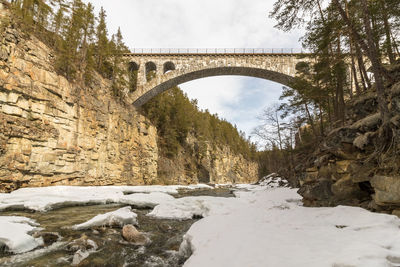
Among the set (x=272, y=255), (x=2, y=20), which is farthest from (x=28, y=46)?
(x=272, y=255)

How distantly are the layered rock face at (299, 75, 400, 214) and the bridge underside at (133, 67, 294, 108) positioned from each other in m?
20.7

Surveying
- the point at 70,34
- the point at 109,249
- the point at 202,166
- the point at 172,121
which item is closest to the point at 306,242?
the point at 109,249

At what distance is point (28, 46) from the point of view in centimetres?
1269

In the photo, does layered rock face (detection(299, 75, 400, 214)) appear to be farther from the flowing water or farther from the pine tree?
the pine tree

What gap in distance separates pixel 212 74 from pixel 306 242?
2726 cm

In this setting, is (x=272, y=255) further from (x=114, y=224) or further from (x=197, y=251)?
(x=114, y=224)

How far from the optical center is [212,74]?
92.7ft

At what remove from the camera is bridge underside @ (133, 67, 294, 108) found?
2614cm

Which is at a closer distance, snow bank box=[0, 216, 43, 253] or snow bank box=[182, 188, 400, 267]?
snow bank box=[182, 188, 400, 267]

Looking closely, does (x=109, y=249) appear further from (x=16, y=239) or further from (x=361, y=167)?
(x=361, y=167)

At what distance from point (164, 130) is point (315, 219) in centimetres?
3010

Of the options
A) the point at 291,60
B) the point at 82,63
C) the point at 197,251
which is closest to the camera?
the point at 197,251

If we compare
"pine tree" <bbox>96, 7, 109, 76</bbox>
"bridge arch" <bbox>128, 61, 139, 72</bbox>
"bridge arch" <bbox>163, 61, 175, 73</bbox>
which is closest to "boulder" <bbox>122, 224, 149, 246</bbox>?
"pine tree" <bbox>96, 7, 109, 76</bbox>

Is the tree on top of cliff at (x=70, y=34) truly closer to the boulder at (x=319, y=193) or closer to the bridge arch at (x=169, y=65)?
the bridge arch at (x=169, y=65)
